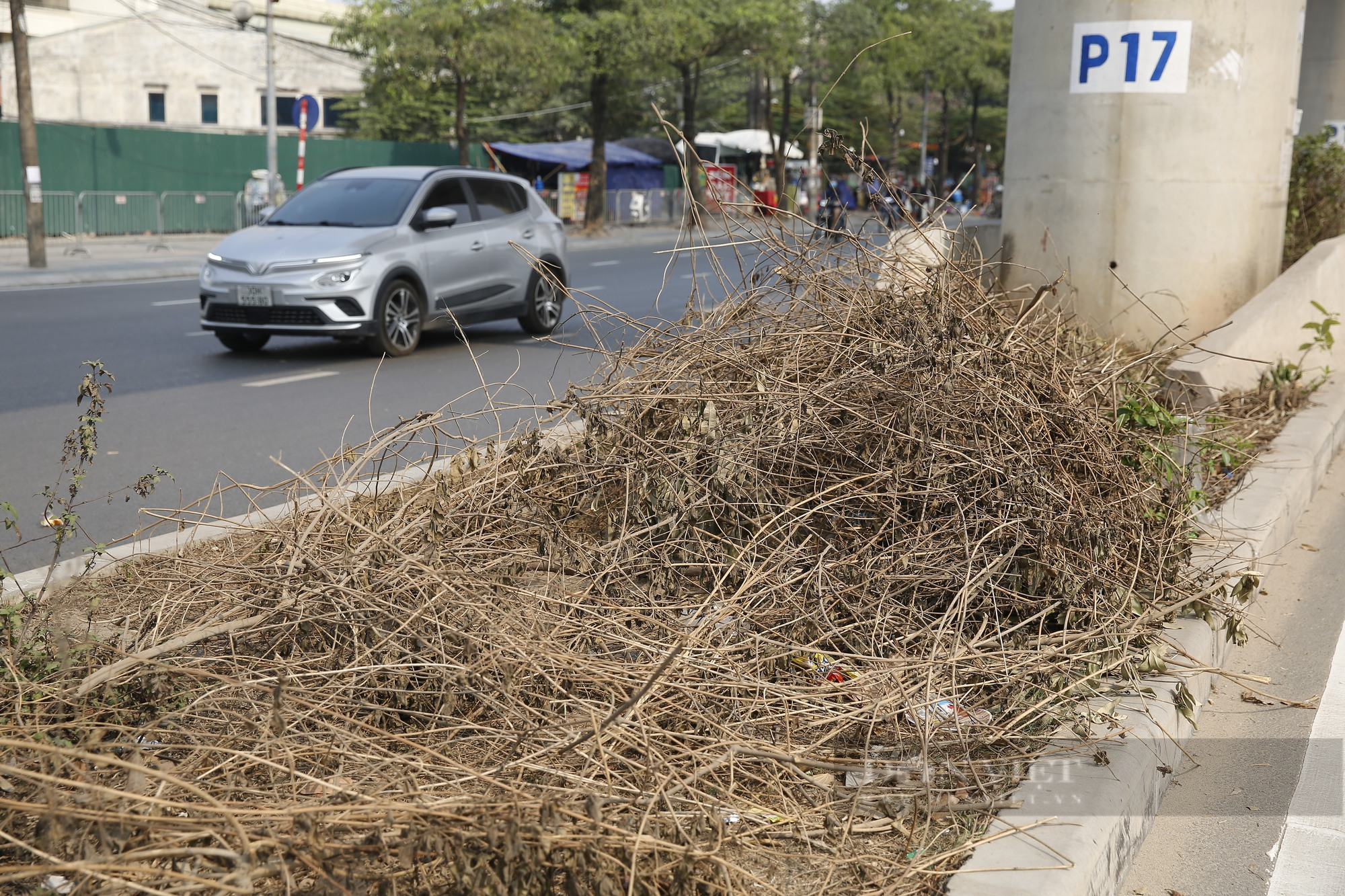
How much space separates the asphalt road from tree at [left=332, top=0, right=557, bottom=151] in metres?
18.4

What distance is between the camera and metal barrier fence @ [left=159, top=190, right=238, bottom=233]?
3100 centimetres

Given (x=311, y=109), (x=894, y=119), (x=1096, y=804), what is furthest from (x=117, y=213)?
(x=894, y=119)

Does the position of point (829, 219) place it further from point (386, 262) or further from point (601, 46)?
point (601, 46)

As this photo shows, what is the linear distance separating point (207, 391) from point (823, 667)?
738cm

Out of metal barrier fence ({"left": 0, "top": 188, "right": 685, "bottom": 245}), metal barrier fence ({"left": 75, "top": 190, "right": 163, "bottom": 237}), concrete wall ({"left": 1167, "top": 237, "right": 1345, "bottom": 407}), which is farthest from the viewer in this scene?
metal barrier fence ({"left": 75, "top": 190, "right": 163, "bottom": 237})

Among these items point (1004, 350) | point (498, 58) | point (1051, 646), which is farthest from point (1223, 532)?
point (498, 58)

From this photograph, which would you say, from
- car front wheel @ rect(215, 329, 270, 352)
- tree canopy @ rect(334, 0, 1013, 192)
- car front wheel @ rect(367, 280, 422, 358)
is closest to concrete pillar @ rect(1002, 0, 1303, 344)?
tree canopy @ rect(334, 0, 1013, 192)

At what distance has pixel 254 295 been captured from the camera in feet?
37.2

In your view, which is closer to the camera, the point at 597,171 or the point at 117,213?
the point at 117,213

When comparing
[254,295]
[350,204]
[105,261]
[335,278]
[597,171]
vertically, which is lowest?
[105,261]

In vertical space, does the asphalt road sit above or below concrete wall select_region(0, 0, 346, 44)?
below

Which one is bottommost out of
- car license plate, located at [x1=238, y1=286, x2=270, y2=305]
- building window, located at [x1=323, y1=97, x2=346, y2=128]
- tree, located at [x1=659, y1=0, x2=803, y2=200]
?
car license plate, located at [x1=238, y1=286, x2=270, y2=305]

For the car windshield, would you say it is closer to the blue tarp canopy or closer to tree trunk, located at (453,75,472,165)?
tree trunk, located at (453,75,472,165)

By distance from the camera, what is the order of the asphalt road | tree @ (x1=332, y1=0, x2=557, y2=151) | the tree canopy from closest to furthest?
1. the asphalt road
2. tree @ (x1=332, y1=0, x2=557, y2=151)
3. the tree canopy
